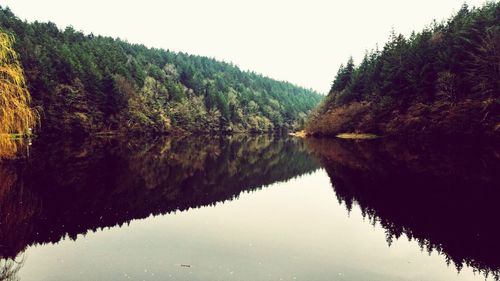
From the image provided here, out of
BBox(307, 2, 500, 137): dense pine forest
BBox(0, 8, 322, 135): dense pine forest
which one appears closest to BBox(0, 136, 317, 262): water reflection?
BBox(0, 8, 322, 135): dense pine forest

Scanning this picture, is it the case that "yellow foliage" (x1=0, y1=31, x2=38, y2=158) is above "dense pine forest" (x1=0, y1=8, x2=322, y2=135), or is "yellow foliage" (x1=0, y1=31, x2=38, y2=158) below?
below

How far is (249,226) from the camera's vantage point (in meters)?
18.6

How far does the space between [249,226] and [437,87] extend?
2477 inches

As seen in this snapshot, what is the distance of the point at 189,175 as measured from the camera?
34562 millimetres

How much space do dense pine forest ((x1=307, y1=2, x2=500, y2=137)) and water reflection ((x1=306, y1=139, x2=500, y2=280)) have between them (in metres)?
27.4

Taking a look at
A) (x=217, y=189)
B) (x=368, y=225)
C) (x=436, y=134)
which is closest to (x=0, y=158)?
(x=217, y=189)

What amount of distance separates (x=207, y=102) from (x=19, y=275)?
16684cm

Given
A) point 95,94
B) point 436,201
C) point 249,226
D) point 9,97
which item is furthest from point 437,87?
point 95,94

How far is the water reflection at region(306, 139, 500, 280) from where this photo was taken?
14.6 metres

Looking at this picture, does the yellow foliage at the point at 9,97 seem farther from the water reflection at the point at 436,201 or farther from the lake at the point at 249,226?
the water reflection at the point at 436,201

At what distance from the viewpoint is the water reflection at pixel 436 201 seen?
14599mm

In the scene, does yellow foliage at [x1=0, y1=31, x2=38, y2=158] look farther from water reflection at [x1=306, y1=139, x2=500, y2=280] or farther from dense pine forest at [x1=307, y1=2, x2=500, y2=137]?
dense pine forest at [x1=307, y1=2, x2=500, y2=137]

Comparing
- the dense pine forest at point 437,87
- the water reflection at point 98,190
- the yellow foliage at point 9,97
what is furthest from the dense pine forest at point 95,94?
the dense pine forest at point 437,87

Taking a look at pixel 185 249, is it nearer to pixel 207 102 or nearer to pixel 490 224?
pixel 490 224
